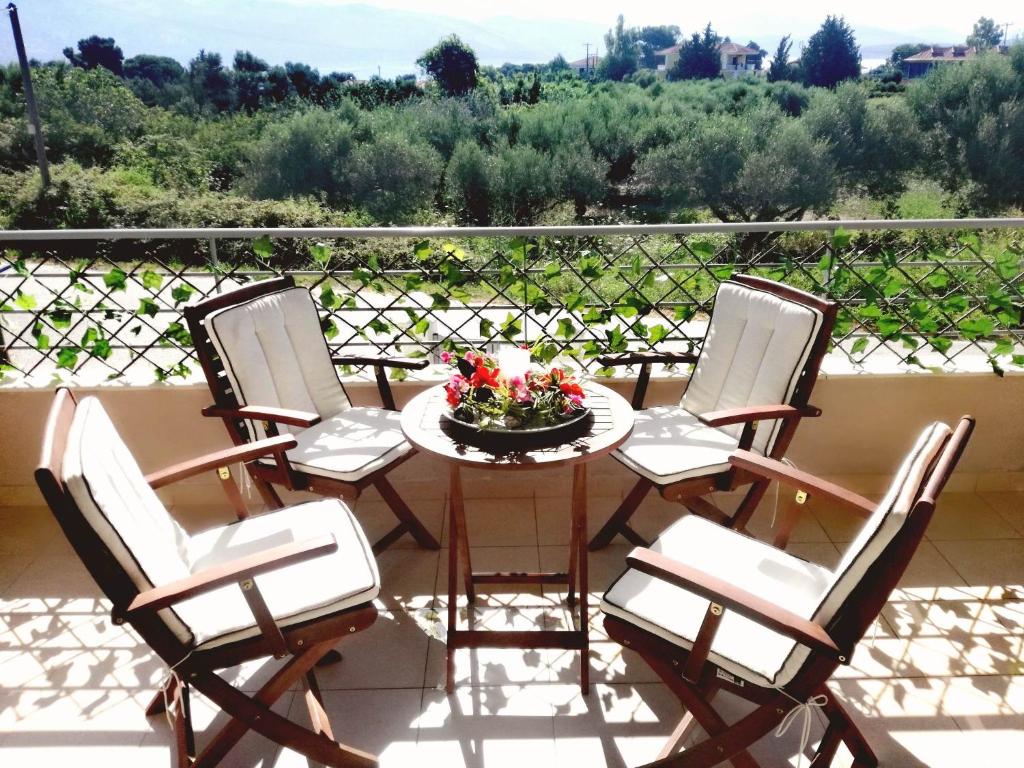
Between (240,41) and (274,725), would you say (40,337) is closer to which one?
(274,725)

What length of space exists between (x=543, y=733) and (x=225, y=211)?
22894 mm

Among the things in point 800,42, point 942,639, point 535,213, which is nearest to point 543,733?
point 942,639

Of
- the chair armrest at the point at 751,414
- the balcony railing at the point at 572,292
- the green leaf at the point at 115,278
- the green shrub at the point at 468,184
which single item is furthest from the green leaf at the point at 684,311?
the green shrub at the point at 468,184

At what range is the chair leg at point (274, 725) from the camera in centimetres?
176

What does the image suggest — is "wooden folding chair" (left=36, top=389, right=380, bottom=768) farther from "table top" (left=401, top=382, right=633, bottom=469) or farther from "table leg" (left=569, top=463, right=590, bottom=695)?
"table leg" (left=569, top=463, right=590, bottom=695)

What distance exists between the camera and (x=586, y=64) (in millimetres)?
36188

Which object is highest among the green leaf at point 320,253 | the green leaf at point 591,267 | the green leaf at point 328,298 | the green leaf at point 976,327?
the green leaf at point 320,253

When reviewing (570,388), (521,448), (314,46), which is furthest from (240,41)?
(521,448)

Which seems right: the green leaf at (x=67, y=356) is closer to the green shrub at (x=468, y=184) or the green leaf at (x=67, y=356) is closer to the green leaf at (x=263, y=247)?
the green leaf at (x=263, y=247)

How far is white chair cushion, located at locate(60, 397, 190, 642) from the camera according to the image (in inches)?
58.0

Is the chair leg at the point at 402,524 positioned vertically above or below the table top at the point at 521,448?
below

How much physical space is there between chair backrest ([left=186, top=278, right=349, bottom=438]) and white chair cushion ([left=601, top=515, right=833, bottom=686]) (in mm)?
1465

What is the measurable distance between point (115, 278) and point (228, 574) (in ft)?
6.78

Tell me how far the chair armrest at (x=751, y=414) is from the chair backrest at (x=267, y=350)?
1464mm
